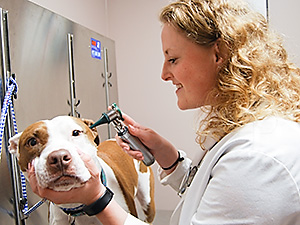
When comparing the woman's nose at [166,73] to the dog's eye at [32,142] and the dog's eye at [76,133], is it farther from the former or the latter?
the dog's eye at [32,142]

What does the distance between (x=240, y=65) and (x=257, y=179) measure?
33 centimetres

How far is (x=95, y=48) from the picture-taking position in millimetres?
2512

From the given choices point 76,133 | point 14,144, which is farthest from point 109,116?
point 14,144

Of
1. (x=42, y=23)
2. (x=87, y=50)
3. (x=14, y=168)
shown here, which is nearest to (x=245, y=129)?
(x=14, y=168)

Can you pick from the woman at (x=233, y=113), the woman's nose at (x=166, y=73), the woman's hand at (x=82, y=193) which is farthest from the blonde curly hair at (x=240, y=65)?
the woman's hand at (x=82, y=193)

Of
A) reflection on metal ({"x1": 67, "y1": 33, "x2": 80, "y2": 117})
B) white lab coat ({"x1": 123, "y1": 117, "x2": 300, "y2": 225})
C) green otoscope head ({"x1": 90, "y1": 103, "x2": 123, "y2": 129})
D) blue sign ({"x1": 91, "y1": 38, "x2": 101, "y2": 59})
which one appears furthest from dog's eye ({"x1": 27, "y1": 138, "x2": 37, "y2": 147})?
blue sign ({"x1": 91, "y1": 38, "x2": 101, "y2": 59})

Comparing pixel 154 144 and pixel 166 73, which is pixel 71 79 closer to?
pixel 154 144

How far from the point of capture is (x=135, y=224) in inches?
33.9

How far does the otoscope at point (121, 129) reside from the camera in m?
1.14

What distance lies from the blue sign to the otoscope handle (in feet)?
4.60

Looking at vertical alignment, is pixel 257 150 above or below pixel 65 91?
below

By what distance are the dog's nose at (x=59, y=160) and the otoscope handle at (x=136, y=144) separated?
0.90 feet

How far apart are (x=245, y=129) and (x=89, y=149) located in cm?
76

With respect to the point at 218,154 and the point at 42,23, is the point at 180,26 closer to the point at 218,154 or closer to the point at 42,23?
the point at 218,154
